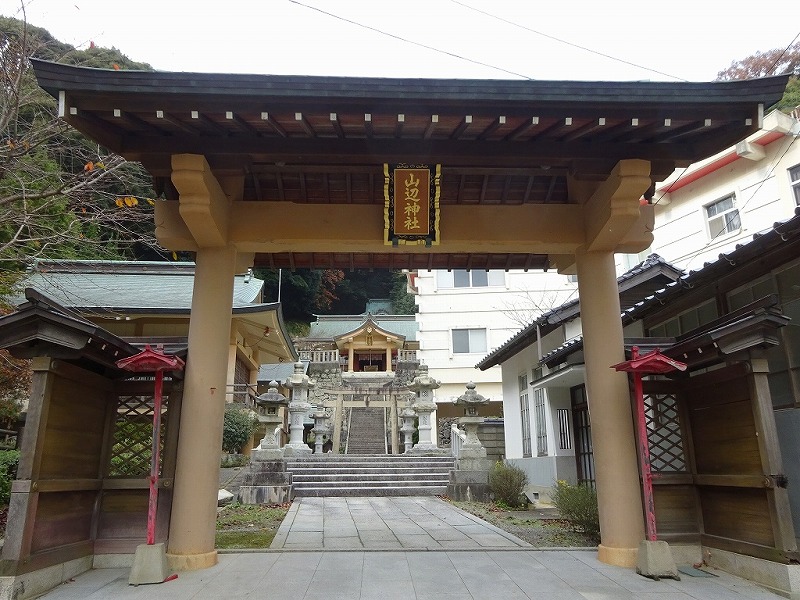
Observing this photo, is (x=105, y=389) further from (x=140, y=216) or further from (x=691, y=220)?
(x=691, y=220)

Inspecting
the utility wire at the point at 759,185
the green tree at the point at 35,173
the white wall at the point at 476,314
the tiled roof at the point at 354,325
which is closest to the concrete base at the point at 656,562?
the green tree at the point at 35,173

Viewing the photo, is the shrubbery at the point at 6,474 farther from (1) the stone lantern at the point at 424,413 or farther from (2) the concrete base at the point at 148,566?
(1) the stone lantern at the point at 424,413

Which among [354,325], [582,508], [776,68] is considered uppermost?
[776,68]

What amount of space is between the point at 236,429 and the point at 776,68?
24571 mm

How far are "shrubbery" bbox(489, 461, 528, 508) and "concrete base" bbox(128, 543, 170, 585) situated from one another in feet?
27.5

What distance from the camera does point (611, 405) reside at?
620 centimetres

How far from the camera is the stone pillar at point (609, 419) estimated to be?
5895mm

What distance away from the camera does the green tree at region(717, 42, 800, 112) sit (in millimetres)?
19625

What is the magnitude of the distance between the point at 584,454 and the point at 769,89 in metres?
8.60

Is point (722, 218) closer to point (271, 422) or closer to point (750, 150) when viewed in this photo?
point (750, 150)

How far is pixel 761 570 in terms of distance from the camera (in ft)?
16.6

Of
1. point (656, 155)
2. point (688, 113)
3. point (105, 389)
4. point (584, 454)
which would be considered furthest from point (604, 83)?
point (584, 454)

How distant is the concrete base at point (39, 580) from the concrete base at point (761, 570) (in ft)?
22.0

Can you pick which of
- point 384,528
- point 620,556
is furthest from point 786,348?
point 384,528
